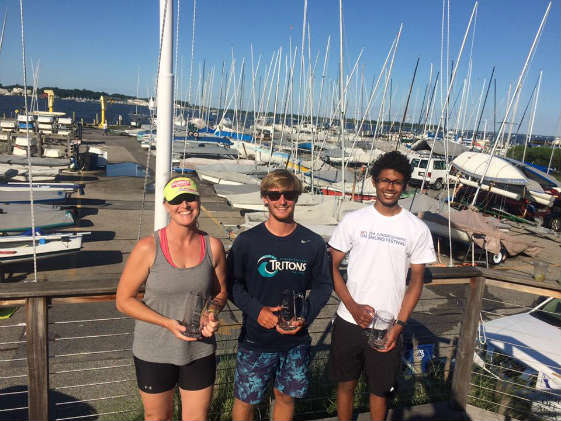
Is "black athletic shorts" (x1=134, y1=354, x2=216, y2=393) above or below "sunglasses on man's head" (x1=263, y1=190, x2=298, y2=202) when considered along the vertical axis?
below

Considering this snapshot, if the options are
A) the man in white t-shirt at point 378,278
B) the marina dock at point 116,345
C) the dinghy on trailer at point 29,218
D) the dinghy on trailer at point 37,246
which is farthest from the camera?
the dinghy on trailer at point 29,218

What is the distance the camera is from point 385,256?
2.74 metres

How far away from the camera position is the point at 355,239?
281 cm

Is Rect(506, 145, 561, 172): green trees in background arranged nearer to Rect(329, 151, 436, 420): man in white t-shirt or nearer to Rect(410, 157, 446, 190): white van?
Rect(410, 157, 446, 190): white van

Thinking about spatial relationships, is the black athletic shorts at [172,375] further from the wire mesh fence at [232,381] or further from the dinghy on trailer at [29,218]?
the dinghy on trailer at [29,218]

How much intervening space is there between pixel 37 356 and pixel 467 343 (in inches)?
124

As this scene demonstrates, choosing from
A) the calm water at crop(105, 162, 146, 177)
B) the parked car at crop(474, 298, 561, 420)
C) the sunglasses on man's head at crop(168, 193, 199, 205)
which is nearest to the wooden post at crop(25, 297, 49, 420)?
the sunglasses on man's head at crop(168, 193, 199, 205)

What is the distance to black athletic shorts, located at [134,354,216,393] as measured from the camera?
236 cm

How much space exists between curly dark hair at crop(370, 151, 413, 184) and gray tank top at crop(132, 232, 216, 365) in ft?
4.20

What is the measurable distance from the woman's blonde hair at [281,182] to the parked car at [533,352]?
252 centimetres

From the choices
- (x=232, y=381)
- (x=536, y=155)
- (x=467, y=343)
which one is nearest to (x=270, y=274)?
(x=232, y=381)

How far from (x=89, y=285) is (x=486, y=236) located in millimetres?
11391

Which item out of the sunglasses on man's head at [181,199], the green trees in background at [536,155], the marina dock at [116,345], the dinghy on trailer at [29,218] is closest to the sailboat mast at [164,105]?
the marina dock at [116,345]

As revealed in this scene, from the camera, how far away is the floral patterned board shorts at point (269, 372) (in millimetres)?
2549
